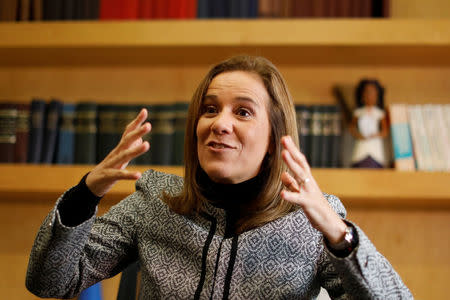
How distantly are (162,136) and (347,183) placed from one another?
2.26 feet

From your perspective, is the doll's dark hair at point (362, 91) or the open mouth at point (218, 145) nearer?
the open mouth at point (218, 145)

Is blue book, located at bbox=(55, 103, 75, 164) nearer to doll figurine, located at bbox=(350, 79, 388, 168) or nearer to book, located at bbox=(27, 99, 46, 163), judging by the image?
book, located at bbox=(27, 99, 46, 163)

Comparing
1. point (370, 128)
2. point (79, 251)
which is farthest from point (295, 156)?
point (370, 128)

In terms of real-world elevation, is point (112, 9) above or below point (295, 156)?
above

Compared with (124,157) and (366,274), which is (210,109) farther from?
(366,274)

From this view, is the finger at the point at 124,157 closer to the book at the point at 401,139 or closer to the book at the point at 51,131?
the book at the point at 51,131

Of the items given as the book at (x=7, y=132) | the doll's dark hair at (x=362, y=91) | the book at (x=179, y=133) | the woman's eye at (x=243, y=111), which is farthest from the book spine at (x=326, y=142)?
the book at (x=7, y=132)

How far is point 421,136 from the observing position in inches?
74.0

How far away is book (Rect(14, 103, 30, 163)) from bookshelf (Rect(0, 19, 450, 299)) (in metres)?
0.07

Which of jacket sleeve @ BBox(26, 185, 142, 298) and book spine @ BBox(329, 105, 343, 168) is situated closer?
jacket sleeve @ BBox(26, 185, 142, 298)

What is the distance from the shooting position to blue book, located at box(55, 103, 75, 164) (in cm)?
196

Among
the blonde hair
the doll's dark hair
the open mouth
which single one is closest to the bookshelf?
the doll's dark hair

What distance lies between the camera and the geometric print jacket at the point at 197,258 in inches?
38.6

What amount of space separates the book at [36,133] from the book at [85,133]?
130 mm
